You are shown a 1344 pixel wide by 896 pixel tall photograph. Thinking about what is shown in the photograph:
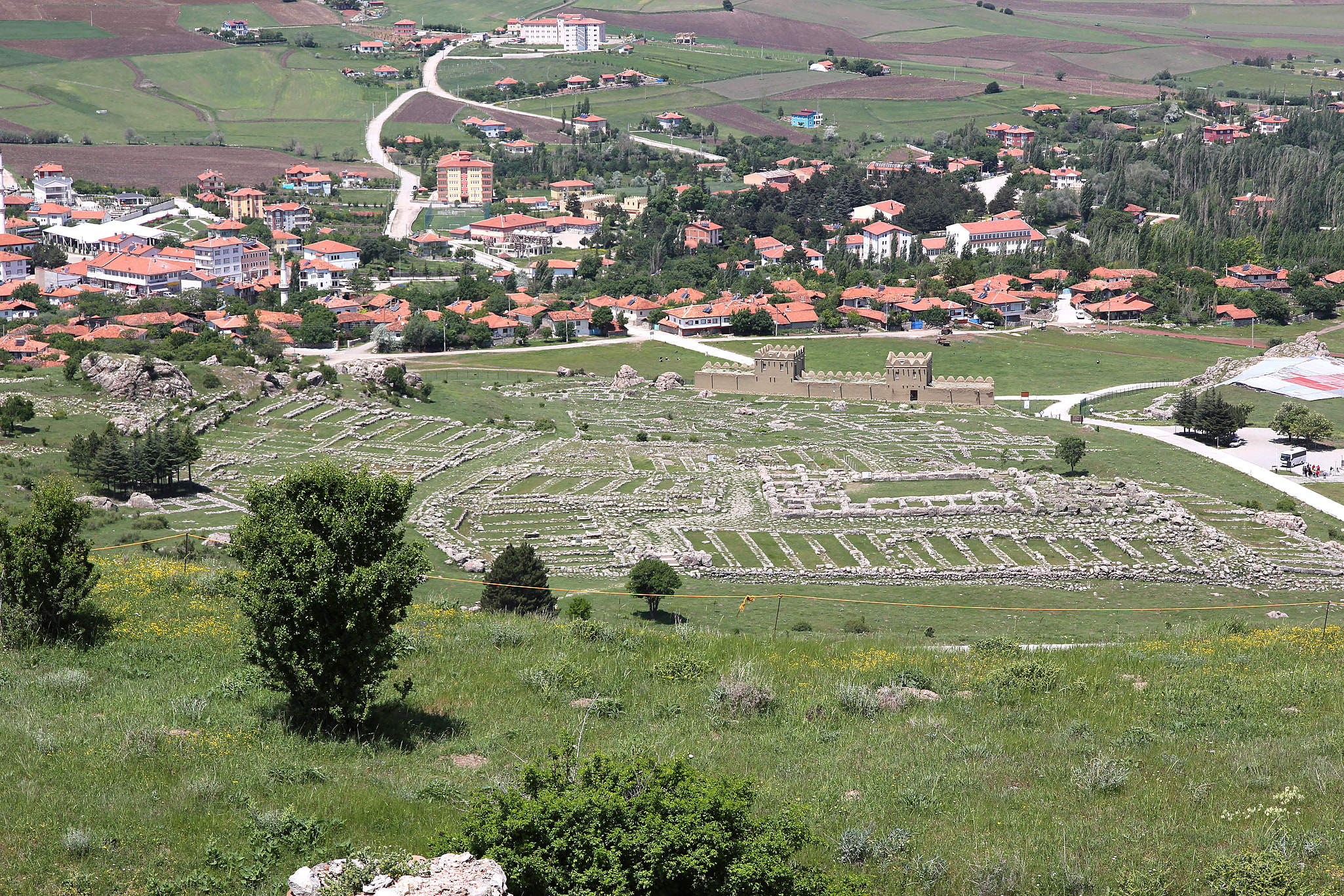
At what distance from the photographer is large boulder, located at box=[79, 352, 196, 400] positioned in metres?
59.0

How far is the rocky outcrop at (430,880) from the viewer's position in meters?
10.6

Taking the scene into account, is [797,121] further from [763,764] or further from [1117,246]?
[763,764]

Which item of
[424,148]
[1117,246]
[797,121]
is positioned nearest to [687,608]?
[1117,246]

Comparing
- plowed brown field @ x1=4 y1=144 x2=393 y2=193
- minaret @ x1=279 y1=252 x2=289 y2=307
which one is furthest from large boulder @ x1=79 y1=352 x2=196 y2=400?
plowed brown field @ x1=4 y1=144 x2=393 y2=193

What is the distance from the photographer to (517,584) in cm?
3497

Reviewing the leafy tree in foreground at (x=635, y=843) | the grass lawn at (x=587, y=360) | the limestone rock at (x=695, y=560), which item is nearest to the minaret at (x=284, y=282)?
the grass lawn at (x=587, y=360)

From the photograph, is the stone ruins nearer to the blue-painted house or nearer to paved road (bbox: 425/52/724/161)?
paved road (bbox: 425/52/724/161)

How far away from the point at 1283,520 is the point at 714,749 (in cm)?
3984

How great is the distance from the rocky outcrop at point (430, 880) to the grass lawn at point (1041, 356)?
6945cm

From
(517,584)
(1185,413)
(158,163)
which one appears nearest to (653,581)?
(517,584)

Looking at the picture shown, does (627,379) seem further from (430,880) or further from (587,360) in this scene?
(430,880)

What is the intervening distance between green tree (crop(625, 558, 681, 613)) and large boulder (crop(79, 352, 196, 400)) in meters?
32.4

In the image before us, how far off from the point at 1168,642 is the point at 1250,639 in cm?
149

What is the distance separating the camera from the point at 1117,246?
114938mm
